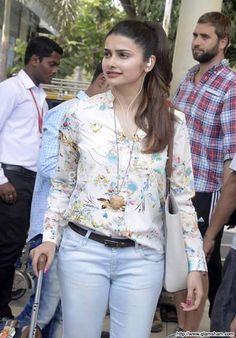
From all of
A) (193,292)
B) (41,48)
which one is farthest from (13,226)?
(193,292)

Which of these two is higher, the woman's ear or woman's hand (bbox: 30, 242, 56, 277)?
the woman's ear

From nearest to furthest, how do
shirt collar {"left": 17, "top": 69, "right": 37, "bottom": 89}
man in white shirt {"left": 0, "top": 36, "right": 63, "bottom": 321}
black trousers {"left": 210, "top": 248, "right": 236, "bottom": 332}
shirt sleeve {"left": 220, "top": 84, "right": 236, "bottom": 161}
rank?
black trousers {"left": 210, "top": 248, "right": 236, "bottom": 332}, shirt sleeve {"left": 220, "top": 84, "right": 236, "bottom": 161}, man in white shirt {"left": 0, "top": 36, "right": 63, "bottom": 321}, shirt collar {"left": 17, "top": 69, "right": 37, "bottom": 89}

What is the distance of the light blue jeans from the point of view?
2496mm

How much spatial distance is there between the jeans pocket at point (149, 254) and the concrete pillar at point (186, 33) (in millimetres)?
2889

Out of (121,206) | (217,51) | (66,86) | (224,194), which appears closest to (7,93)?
(217,51)

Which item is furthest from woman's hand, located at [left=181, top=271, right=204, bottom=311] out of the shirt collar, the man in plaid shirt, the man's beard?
the shirt collar

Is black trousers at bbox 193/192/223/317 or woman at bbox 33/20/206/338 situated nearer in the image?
woman at bbox 33/20/206/338

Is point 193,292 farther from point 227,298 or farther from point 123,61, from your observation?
point 123,61

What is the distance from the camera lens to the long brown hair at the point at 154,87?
2.52m

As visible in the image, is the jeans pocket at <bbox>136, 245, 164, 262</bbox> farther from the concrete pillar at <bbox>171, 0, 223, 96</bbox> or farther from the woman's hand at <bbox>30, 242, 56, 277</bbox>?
the concrete pillar at <bbox>171, 0, 223, 96</bbox>

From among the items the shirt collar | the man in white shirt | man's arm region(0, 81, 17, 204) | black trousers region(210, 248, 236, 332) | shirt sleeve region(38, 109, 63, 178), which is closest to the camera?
black trousers region(210, 248, 236, 332)

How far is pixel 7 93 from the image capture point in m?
4.42

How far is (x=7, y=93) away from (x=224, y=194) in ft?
6.34

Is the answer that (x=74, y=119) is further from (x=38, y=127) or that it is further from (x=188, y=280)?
(x=38, y=127)
